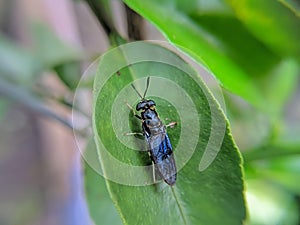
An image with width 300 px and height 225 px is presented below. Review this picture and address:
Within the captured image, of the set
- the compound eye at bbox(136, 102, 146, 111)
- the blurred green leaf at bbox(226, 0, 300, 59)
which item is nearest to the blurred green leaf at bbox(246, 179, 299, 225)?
the blurred green leaf at bbox(226, 0, 300, 59)

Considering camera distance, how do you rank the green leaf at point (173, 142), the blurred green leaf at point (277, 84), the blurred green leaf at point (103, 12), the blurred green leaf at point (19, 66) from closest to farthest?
the green leaf at point (173, 142), the blurred green leaf at point (103, 12), the blurred green leaf at point (277, 84), the blurred green leaf at point (19, 66)

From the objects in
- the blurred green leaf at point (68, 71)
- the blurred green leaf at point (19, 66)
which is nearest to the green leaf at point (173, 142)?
the blurred green leaf at point (68, 71)

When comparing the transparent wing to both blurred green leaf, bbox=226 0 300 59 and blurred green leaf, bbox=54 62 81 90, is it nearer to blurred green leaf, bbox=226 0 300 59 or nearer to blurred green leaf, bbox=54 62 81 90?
blurred green leaf, bbox=226 0 300 59

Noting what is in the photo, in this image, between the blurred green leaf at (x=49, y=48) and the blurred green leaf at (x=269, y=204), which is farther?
the blurred green leaf at (x=49, y=48)

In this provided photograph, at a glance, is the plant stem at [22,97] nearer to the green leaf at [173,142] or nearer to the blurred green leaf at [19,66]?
the blurred green leaf at [19,66]

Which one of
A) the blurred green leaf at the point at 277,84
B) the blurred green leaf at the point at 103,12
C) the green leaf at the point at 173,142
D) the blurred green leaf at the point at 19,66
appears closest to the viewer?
the green leaf at the point at 173,142

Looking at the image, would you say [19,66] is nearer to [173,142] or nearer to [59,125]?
[59,125]

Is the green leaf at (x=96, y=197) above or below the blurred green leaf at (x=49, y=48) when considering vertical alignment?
below
